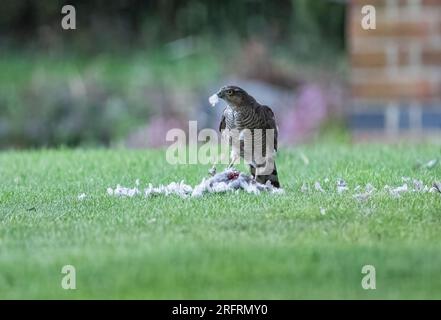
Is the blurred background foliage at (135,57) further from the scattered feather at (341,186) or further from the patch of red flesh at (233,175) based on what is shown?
the patch of red flesh at (233,175)

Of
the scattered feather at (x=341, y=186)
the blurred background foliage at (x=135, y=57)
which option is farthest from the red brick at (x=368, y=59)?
the scattered feather at (x=341, y=186)

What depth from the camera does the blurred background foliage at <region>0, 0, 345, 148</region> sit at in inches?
531

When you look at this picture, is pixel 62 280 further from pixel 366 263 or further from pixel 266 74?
pixel 266 74

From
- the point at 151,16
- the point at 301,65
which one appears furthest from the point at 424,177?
the point at 151,16

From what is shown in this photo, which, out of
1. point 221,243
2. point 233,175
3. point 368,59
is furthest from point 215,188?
point 368,59

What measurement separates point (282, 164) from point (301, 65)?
6567mm

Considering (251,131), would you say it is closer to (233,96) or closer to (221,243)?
(233,96)

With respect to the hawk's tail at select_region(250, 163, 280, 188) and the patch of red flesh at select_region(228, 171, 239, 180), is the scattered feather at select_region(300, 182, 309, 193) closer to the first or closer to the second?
the hawk's tail at select_region(250, 163, 280, 188)

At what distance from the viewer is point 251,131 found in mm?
7008

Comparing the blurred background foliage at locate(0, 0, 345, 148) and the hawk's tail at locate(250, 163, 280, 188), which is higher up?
the blurred background foliage at locate(0, 0, 345, 148)

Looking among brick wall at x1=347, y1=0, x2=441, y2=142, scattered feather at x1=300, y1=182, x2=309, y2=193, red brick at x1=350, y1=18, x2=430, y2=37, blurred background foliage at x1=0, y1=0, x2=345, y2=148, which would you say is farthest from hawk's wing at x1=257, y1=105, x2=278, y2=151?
blurred background foliage at x1=0, y1=0, x2=345, y2=148

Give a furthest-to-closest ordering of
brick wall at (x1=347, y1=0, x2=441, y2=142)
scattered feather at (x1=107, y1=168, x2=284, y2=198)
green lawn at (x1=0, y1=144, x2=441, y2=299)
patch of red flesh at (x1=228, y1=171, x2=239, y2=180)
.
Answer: brick wall at (x1=347, y1=0, x2=441, y2=142) < patch of red flesh at (x1=228, y1=171, x2=239, y2=180) < scattered feather at (x1=107, y1=168, x2=284, y2=198) < green lawn at (x1=0, y1=144, x2=441, y2=299)

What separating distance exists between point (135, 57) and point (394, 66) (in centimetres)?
444

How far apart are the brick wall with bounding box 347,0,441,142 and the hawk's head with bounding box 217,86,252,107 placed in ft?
19.0
